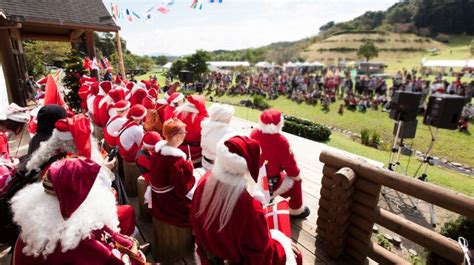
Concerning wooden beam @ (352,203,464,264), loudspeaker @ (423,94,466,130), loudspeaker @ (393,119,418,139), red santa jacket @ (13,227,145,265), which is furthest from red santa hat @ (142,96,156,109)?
loudspeaker @ (423,94,466,130)

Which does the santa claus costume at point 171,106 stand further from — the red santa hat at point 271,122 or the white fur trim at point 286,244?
the white fur trim at point 286,244

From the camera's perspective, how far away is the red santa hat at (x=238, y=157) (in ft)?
5.65

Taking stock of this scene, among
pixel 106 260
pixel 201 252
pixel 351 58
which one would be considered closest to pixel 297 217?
pixel 201 252

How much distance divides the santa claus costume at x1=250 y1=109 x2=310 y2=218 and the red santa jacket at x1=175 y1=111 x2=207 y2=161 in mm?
1186

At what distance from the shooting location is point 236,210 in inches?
69.1

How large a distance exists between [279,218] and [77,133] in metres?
2.10

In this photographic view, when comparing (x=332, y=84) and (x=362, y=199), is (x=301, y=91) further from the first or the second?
(x=362, y=199)

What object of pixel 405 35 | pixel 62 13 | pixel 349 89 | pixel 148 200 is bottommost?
pixel 349 89

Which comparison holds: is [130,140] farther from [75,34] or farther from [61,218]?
[75,34]

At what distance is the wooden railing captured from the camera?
2.34 metres

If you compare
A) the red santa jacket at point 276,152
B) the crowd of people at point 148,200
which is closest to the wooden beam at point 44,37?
the crowd of people at point 148,200

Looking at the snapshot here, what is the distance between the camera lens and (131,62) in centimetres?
4309

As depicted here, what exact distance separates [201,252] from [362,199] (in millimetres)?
1733

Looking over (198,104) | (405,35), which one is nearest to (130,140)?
(198,104)
